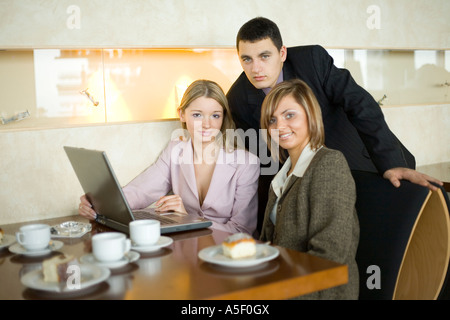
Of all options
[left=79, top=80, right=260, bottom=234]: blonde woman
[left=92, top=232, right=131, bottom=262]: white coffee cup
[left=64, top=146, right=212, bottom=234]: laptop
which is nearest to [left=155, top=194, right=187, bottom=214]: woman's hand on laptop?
Answer: [left=64, top=146, right=212, bottom=234]: laptop

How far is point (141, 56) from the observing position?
251cm

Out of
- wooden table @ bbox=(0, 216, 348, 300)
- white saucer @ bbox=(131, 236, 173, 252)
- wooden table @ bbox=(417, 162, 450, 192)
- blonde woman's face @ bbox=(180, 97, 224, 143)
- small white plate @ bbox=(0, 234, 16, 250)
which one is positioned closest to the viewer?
wooden table @ bbox=(0, 216, 348, 300)

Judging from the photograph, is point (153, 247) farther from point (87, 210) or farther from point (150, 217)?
point (87, 210)

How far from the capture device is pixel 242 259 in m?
1.26

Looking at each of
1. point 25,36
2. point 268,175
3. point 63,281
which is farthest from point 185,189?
point 63,281

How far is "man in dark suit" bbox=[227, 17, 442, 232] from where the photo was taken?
7.23ft

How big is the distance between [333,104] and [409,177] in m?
0.81

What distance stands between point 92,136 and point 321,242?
116 centimetres

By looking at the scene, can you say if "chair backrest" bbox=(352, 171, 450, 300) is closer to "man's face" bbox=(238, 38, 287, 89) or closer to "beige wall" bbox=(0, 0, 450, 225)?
"man's face" bbox=(238, 38, 287, 89)

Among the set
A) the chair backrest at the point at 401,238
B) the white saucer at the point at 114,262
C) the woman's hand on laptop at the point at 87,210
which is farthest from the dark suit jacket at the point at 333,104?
the white saucer at the point at 114,262

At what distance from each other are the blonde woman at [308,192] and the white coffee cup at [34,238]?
0.68 metres

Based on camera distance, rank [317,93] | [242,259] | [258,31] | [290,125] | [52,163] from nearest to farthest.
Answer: [242,259]
[290,125]
[52,163]
[258,31]
[317,93]

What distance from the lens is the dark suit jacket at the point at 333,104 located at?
222 cm

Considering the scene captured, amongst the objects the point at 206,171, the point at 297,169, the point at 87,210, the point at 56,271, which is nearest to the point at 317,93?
the point at 206,171
